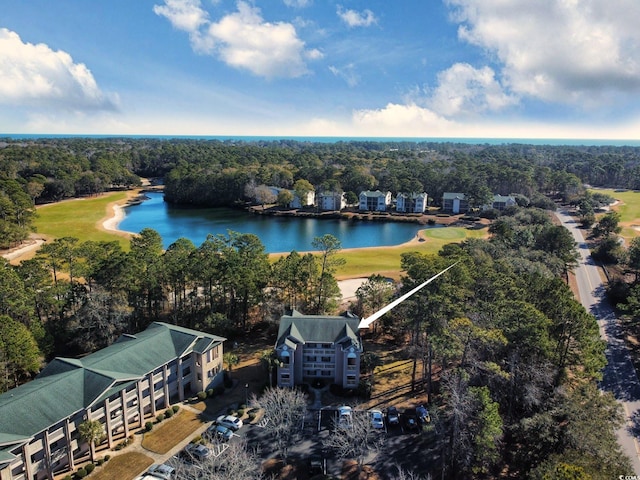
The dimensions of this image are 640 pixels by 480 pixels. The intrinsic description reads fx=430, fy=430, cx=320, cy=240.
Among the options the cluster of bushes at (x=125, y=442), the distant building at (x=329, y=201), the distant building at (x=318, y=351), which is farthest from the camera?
the distant building at (x=329, y=201)

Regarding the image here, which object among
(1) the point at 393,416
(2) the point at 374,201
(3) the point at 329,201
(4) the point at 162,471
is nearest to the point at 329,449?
(1) the point at 393,416

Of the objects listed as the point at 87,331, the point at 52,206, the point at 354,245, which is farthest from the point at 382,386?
the point at 52,206

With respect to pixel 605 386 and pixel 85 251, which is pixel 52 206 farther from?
pixel 605 386

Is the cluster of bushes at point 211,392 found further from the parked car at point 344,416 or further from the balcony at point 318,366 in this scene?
the parked car at point 344,416

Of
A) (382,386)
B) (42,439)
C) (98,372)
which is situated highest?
(98,372)

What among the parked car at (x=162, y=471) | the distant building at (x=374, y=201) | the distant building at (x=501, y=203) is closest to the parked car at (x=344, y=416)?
the parked car at (x=162, y=471)

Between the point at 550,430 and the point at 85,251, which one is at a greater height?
the point at 85,251

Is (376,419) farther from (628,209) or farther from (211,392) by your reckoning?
(628,209)
